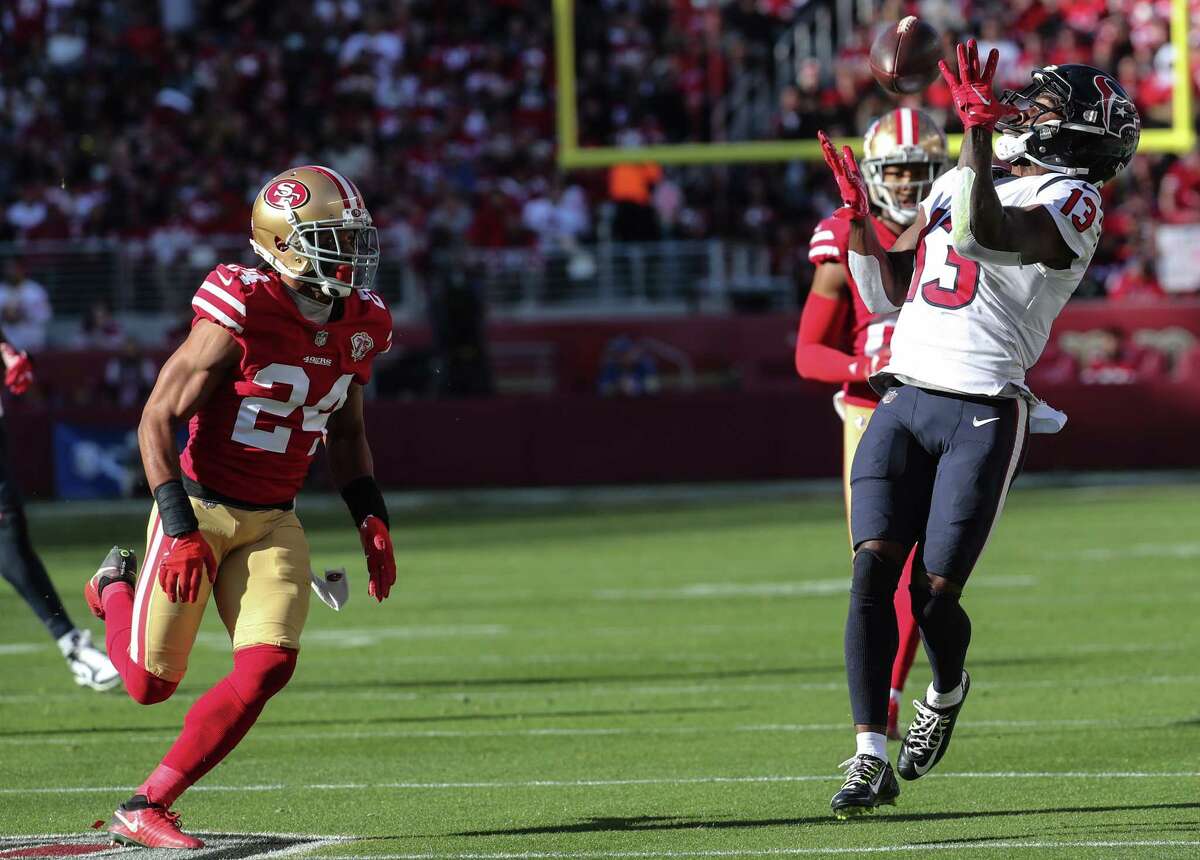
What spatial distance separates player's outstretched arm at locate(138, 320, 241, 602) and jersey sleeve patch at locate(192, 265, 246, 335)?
3 centimetres

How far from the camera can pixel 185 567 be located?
4996mm

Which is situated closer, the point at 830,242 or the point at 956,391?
the point at 956,391

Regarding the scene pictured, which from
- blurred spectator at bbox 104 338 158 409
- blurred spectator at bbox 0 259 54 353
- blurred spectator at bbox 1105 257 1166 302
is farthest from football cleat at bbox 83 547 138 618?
blurred spectator at bbox 1105 257 1166 302

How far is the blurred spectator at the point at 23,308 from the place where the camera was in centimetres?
2070

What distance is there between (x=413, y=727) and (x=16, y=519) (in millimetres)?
2027

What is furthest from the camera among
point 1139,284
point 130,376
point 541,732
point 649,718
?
point 1139,284

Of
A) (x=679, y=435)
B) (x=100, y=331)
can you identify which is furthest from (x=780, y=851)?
(x=100, y=331)

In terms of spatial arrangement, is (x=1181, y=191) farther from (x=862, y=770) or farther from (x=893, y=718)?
(x=862, y=770)

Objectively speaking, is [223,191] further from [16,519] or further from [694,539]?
[16,519]

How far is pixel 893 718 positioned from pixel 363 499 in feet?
6.41

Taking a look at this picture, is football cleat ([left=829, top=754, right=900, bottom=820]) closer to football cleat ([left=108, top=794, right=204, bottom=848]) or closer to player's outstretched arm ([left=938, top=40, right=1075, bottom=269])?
player's outstretched arm ([left=938, top=40, right=1075, bottom=269])

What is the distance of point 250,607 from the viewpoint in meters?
5.21

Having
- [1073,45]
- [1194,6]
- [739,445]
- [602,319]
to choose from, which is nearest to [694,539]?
[739,445]

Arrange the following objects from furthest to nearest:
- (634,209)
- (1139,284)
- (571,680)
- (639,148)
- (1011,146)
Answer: (634,209) → (1139,284) → (639,148) → (571,680) → (1011,146)
